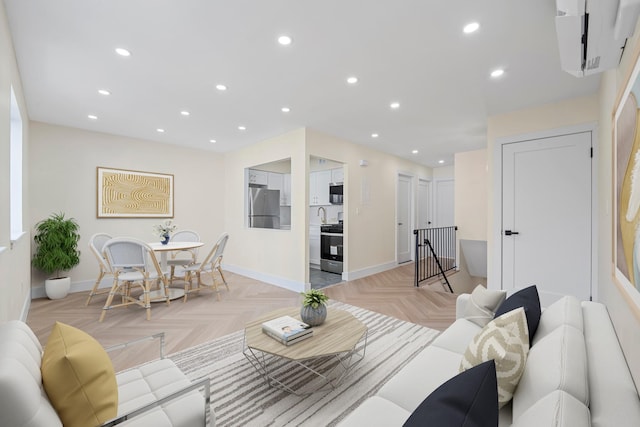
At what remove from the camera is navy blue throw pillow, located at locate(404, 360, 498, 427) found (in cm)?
67

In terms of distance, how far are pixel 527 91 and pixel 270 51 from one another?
2.70 meters

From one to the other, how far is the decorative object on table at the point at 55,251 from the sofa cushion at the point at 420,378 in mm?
4668

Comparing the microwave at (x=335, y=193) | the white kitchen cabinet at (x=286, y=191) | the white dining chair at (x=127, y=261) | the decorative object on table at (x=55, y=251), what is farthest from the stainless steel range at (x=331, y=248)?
the decorative object on table at (x=55, y=251)

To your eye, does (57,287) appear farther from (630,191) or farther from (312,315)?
(630,191)

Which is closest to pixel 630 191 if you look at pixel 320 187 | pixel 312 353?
pixel 312 353

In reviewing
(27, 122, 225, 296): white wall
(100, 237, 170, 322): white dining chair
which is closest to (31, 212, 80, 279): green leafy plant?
(27, 122, 225, 296): white wall

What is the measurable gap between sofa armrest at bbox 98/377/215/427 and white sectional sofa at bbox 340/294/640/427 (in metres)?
0.57

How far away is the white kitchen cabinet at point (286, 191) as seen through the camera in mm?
6477

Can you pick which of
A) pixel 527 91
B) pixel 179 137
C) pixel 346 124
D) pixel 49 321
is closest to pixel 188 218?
pixel 179 137

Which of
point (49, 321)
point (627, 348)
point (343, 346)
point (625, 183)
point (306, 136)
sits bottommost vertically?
point (49, 321)

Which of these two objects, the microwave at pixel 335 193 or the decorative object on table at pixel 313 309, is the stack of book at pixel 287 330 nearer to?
the decorative object on table at pixel 313 309

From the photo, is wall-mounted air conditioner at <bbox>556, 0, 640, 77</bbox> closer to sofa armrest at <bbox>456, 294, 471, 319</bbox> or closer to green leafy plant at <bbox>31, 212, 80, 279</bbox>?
sofa armrest at <bbox>456, 294, 471, 319</bbox>

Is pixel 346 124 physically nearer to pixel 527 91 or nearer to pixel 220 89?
pixel 220 89

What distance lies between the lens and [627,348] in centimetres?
109
